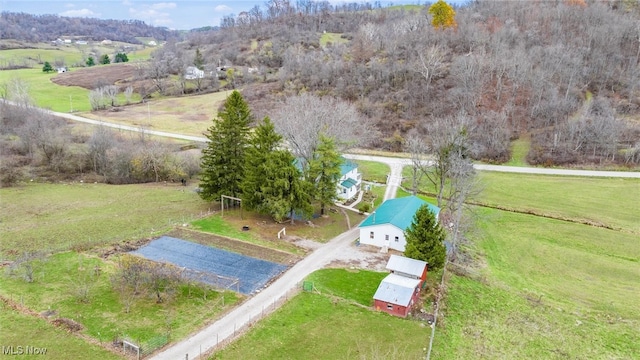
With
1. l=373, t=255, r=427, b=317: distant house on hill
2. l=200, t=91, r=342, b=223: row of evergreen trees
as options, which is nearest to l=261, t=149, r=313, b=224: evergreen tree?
l=200, t=91, r=342, b=223: row of evergreen trees

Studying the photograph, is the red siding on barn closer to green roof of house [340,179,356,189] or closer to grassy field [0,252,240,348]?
grassy field [0,252,240,348]

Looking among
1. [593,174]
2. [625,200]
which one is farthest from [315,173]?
[593,174]

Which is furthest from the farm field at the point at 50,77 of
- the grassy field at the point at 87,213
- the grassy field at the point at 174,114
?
the grassy field at the point at 87,213

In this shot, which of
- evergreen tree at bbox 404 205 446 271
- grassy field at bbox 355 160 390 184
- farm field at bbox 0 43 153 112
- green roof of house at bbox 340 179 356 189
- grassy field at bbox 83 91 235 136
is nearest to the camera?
evergreen tree at bbox 404 205 446 271

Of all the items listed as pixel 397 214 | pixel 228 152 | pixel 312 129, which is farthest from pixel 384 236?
pixel 228 152

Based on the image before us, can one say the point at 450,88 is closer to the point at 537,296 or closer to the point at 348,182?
the point at 348,182
